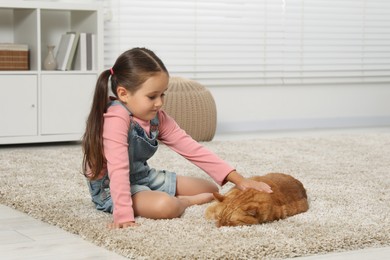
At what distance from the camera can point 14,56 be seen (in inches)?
155

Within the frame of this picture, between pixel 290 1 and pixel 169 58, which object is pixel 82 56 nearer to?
pixel 169 58

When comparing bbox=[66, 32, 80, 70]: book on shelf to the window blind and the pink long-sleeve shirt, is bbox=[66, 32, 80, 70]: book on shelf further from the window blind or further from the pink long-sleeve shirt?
the pink long-sleeve shirt

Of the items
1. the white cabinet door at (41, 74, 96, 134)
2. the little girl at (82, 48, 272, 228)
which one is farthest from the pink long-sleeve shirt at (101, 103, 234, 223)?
the white cabinet door at (41, 74, 96, 134)

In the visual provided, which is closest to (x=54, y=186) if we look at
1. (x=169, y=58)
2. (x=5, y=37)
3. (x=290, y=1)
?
(x=5, y=37)

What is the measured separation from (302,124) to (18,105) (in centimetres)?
204

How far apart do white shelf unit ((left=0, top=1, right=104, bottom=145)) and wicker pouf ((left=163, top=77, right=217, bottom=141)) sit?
1.34 feet

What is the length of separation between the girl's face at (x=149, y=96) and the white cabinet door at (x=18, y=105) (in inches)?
73.1

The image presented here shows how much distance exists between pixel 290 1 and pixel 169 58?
93cm

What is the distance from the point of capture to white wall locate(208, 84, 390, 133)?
4906 millimetres

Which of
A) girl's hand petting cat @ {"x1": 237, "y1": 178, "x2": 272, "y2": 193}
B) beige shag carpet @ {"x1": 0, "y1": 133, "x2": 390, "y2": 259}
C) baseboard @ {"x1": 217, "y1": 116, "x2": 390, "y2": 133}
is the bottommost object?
baseboard @ {"x1": 217, "y1": 116, "x2": 390, "y2": 133}

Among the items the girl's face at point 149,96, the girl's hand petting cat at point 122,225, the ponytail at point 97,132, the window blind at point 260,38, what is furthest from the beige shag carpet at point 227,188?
the window blind at point 260,38

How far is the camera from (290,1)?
502 cm

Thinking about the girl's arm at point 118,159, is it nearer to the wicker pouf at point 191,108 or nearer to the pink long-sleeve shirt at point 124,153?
the pink long-sleeve shirt at point 124,153

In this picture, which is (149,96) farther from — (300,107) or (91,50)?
(300,107)
